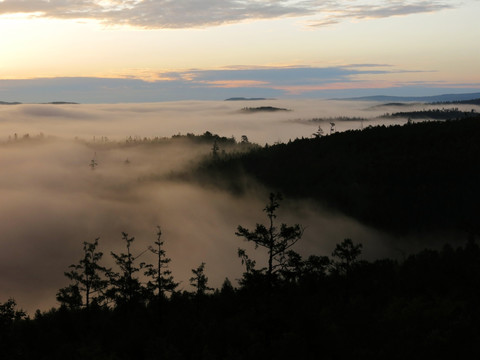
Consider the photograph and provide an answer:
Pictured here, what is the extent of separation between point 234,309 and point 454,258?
99.8 feet

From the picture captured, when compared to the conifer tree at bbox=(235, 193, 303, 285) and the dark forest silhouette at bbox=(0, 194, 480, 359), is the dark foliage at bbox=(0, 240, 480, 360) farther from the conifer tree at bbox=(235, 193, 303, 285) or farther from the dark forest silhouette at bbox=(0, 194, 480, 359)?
the conifer tree at bbox=(235, 193, 303, 285)

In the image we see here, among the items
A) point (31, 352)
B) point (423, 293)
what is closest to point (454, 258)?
point (423, 293)

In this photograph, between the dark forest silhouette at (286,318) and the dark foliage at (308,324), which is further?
the dark forest silhouette at (286,318)

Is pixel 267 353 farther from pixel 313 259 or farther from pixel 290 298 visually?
pixel 313 259

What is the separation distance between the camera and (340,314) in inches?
1399

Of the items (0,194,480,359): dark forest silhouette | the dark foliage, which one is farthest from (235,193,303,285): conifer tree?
the dark foliage

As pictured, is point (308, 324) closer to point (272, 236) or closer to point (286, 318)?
point (286, 318)

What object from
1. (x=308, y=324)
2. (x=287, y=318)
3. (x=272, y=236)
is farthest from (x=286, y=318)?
(x=272, y=236)

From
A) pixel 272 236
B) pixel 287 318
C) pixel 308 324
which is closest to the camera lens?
pixel 308 324

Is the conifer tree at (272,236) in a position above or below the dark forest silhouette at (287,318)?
above

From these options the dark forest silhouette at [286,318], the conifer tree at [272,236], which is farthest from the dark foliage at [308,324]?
the conifer tree at [272,236]

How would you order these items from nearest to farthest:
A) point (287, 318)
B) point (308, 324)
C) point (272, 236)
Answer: point (308, 324) → point (287, 318) → point (272, 236)

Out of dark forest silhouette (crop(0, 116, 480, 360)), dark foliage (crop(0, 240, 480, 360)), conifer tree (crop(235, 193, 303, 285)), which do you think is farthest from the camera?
conifer tree (crop(235, 193, 303, 285))

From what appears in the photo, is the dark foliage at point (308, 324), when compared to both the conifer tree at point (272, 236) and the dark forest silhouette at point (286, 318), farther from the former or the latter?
the conifer tree at point (272, 236)
